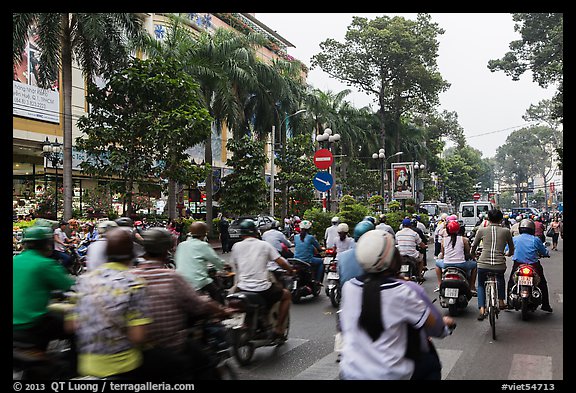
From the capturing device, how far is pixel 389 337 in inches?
129

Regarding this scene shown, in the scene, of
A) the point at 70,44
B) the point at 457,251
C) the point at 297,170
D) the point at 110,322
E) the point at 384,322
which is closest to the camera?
the point at 384,322

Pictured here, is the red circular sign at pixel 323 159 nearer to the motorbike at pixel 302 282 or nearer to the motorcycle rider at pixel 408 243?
the motorcycle rider at pixel 408 243

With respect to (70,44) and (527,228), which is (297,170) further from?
(527,228)

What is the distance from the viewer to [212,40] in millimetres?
31156

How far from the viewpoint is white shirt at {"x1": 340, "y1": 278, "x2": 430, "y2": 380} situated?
3.25 metres

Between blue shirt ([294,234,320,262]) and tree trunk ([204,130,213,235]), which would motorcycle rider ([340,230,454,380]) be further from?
tree trunk ([204,130,213,235])

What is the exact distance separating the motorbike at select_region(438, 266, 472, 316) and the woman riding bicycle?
0.50 meters

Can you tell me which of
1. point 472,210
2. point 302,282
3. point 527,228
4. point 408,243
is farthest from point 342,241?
point 472,210

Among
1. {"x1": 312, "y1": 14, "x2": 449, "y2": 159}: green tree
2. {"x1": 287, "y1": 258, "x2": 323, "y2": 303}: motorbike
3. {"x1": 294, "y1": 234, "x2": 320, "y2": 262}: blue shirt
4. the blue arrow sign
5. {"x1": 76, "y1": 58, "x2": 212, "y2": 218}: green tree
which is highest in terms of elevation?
{"x1": 312, "y1": 14, "x2": 449, "y2": 159}: green tree

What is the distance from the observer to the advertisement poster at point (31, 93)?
1045 inches

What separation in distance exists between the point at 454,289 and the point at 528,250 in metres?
1.32

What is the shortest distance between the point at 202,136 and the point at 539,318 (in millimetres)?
16436

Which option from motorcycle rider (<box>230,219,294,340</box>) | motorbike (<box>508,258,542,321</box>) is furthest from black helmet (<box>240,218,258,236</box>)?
motorbike (<box>508,258,542,321</box>)

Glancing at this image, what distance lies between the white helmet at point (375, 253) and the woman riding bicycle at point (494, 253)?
578 centimetres
